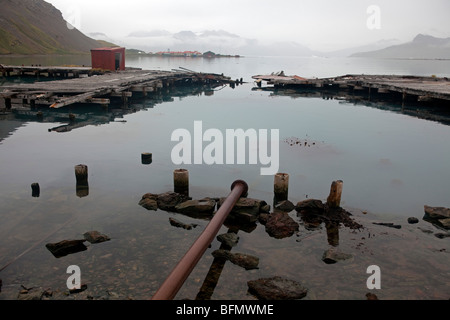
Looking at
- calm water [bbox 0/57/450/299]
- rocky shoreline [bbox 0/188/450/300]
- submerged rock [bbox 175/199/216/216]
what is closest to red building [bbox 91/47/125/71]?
calm water [bbox 0/57/450/299]

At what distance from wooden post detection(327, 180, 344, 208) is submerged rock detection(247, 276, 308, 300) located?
3548mm

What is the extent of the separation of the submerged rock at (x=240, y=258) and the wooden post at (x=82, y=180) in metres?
5.23

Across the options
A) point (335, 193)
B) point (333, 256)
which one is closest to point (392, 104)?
point (335, 193)

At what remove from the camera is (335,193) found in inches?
383

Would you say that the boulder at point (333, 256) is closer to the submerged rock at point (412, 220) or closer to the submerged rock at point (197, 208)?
the submerged rock at point (412, 220)

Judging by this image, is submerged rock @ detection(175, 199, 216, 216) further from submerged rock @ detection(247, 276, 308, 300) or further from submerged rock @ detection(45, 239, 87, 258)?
Result: submerged rock @ detection(247, 276, 308, 300)

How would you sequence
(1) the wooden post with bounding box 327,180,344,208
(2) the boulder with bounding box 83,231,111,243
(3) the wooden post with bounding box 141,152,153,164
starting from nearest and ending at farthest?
(2) the boulder with bounding box 83,231,111,243, (1) the wooden post with bounding box 327,180,344,208, (3) the wooden post with bounding box 141,152,153,164

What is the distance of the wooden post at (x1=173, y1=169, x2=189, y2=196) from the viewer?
418 inches

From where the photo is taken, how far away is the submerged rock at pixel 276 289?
6477 millimetres

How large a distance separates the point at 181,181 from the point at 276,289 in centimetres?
491

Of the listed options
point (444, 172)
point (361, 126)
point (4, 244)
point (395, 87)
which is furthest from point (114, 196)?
point (395, 87)

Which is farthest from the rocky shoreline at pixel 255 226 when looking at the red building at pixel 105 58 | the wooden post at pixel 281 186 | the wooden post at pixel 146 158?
the red building at pixel 105 58
